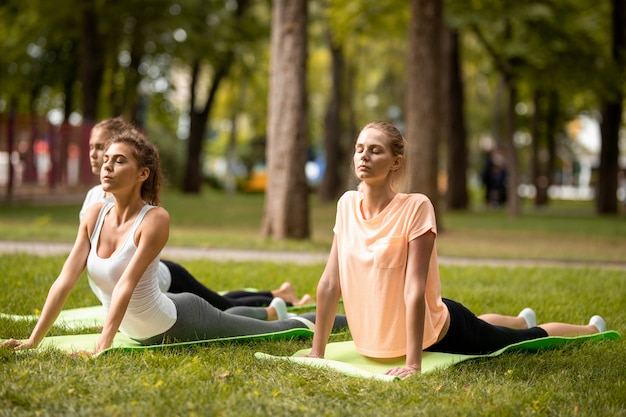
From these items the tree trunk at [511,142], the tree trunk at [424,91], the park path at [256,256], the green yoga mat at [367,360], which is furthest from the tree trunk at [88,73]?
the green yoga mat at [367,360]

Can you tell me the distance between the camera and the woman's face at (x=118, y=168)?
5531mm

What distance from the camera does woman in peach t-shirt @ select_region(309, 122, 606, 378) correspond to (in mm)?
5281

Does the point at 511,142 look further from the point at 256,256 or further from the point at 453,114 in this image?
the point at 256,256

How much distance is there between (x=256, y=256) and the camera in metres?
12.5

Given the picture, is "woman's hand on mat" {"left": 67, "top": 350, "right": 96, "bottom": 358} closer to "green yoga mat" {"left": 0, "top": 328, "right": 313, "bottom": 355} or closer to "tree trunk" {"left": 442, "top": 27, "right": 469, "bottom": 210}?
"green yoga mat" {"left": 0, "top": 328, "right": 313, "bottom": 355}

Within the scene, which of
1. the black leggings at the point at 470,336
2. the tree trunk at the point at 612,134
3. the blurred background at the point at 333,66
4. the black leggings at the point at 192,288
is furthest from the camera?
the tree trunk at the point at 612,134

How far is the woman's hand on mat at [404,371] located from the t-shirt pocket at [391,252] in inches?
23.6

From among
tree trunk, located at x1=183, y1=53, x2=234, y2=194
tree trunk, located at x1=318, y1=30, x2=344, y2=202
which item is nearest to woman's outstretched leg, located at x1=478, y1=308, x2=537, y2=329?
tree trunk, located at x1=318, y1=30, x2=344, y2=202

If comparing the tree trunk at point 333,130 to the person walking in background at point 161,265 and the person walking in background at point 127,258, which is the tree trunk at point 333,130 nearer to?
the person walking in background at point 161,265

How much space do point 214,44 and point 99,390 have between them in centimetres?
2538

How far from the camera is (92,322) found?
6930 millimetres

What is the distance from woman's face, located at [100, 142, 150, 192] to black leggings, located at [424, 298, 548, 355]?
6.92 feet

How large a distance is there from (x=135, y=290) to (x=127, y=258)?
0.20 meters

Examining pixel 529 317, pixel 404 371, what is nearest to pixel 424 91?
pixel 529 317
